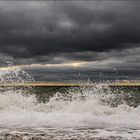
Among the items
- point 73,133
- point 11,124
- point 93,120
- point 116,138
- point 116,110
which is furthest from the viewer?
point 116,110

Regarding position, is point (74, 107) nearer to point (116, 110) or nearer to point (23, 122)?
point (116, 110)

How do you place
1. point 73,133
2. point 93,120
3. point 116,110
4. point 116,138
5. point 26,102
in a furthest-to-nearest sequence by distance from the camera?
point 26,102, point 116,110, point 93,120, point 73,133, point 116,138

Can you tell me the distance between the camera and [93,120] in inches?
599

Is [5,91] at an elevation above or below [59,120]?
above

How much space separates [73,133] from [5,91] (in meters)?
12.1

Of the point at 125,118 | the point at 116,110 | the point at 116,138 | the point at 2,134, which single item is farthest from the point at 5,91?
the point at 116,138

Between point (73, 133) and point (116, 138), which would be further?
point (73, 133)

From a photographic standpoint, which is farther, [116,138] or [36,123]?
[36,123]

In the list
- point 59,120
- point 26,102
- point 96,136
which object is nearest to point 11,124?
point 59,120

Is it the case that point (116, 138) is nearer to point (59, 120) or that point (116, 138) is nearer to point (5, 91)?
point (59, 120)

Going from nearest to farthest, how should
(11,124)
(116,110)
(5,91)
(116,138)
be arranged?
(116,138) → (11,124) → (116,110) → (5,91)

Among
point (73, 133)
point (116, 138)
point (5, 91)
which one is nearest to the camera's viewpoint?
point (116, 138)

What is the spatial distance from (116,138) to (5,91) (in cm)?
1350

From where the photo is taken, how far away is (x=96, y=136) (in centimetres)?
1154
